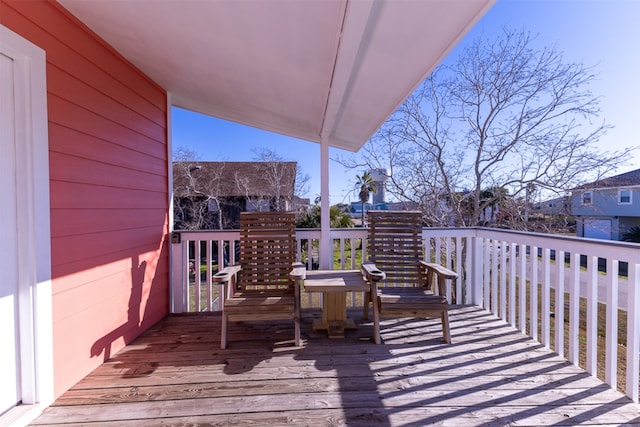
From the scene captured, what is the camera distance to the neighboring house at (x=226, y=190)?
10.6 metres

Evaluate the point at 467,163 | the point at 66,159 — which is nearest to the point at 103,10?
the point at 66,159

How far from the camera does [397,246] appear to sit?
3152 millimetres

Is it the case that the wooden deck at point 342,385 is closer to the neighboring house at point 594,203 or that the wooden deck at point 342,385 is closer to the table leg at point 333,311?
the table leg at point 333,311

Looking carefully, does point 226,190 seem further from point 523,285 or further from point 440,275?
point 523,285

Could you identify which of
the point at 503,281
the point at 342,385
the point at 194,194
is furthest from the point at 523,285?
the point at 194,194

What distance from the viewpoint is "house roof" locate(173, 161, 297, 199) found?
34.8 feet

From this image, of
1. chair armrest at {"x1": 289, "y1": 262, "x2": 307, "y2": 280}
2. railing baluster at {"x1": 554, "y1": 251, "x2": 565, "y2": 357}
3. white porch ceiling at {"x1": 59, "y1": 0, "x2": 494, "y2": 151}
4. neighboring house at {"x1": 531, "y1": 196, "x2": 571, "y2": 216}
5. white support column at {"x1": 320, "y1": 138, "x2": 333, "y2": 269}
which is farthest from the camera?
neighboring house at {"x1": 531, "y1": 196, "x2": 571, "y2": 216}

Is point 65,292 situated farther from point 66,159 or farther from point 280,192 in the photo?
point 280,192

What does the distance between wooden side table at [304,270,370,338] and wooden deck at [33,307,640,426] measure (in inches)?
4.3

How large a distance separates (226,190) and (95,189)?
9.26m

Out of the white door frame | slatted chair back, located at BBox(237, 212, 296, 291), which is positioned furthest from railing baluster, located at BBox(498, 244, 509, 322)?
the white door frame

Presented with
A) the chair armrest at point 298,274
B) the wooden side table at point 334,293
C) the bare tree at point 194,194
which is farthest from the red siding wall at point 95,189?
the bare tree at point 194,194

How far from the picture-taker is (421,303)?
243 centimetres

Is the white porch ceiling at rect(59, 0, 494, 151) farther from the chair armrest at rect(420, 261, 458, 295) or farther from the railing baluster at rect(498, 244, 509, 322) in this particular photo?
the railing baluster at rect(498, 244, 509, 322)
